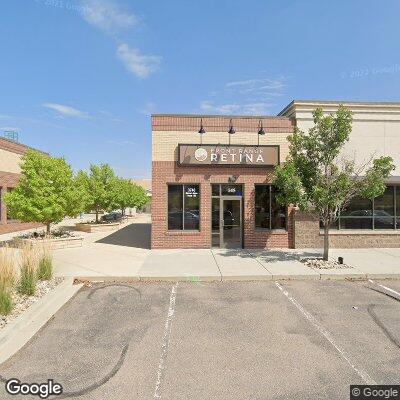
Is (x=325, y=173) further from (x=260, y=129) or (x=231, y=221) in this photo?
(x=231, y=221)

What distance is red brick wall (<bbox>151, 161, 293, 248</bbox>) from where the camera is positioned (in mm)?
13617

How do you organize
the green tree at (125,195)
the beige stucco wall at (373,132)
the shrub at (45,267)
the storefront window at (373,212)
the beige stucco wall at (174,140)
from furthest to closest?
the green tree at (125,195) < the storefront window at (373,212) < the beige stucco wall at (373,132) < the beige stucco wall at (174,140) < the shrub at (45,267)

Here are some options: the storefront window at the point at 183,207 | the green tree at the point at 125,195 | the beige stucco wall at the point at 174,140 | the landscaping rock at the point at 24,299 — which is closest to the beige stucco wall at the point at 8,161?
the green tree at the point at 125,195

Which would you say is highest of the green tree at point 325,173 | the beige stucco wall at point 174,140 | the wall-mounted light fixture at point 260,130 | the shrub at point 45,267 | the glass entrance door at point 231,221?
the wall-mounted light fixture at point 260,130

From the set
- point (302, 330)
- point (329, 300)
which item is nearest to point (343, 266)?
point (329, 300)

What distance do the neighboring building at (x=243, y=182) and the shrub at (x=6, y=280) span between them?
7086 millimetres

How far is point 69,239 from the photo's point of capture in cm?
1438

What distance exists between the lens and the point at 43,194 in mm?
14367

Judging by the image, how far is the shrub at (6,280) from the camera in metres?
5.98

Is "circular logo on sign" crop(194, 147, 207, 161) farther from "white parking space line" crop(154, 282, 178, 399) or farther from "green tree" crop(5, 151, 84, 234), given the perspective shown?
"white parking space line" crop(154, 282, 178, 399)

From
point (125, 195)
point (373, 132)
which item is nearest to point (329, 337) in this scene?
point (373, 132)

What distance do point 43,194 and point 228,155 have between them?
29.5 ft

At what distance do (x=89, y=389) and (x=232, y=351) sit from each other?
2196 millimetres

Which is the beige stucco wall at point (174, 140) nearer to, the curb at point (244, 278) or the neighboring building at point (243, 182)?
the neighboring building at point (243, 182)
